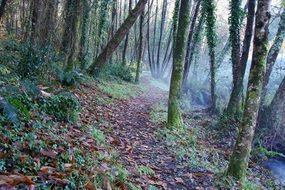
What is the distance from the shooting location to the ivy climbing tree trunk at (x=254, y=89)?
19.2ft

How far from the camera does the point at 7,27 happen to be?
15.5 meters

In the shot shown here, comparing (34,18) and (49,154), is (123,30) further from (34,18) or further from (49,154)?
(49,154)

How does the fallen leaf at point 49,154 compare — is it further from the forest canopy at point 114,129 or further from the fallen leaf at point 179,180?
the fallen leaf at point 179,180

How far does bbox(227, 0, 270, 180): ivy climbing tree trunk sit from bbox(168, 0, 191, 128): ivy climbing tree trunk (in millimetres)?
3333

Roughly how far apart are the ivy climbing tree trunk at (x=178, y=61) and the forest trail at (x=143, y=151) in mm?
669

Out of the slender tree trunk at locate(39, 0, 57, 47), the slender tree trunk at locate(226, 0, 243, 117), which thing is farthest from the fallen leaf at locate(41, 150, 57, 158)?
the slender tree trunk at locate(226, 0, 243, 117)

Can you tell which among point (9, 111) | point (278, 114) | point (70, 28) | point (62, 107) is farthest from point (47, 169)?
point (278, 114)

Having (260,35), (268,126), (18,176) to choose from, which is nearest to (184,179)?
(260,35)

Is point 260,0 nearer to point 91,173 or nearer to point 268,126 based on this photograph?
point 91,173

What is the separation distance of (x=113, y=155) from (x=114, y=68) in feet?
52.3

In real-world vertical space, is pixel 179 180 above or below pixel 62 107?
below

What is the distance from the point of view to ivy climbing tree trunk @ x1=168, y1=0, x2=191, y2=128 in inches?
365

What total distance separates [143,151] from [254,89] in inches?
98.6

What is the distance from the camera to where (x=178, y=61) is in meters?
9.45
